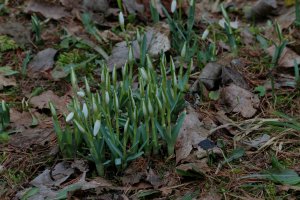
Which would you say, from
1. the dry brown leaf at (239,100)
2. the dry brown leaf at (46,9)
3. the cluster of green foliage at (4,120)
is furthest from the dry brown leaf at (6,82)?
the dry brown leaf at (239,100)

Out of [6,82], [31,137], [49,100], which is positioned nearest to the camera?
[31,137]

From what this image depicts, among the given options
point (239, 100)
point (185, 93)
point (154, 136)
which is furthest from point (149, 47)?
point (154, 136)

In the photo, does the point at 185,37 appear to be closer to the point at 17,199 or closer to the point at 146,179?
the point at 146,179

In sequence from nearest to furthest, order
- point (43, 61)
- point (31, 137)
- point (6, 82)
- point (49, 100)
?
1. point (31, 137)
2. point (49, 100)
3. point (6, 82)
4. point (43, 61)

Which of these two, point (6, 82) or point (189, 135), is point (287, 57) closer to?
point (189, 135)

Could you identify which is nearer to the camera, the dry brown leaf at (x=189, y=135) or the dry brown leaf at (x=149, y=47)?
the dry brown leaf at (x=189, y=135)

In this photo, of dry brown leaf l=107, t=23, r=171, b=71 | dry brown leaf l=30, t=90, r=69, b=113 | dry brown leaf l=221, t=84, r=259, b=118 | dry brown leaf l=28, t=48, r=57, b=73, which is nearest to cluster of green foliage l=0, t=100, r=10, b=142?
dry brown leaf l=30, t=90, r=69, b=113

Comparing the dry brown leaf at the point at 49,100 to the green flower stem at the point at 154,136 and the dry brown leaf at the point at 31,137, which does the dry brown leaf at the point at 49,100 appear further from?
the green flower stem at the point at 154,136
